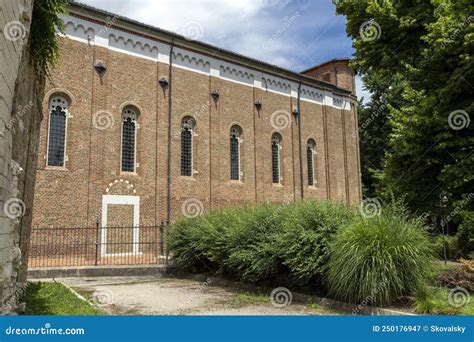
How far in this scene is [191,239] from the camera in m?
13.3

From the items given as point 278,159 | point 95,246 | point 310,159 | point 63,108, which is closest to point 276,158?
point 278,159

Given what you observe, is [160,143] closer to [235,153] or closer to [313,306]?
[235,153]

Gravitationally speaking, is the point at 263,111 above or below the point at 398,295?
above

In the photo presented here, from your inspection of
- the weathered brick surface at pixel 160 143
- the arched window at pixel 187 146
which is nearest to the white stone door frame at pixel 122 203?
the weathered brick surface at pixel 160 143

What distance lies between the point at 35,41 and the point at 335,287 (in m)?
6.93

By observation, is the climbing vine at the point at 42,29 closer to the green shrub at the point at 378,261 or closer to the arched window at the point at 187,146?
the green shrub at the point at 378,261

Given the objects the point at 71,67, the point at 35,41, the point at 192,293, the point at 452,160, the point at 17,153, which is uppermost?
the point at 71,67

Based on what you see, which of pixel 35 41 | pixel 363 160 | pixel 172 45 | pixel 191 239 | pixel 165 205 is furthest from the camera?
pixel 363 160

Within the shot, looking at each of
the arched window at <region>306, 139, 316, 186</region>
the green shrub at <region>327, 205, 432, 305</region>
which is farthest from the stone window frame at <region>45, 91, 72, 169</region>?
the arched window at <region>306, 139, 316, 186</region>

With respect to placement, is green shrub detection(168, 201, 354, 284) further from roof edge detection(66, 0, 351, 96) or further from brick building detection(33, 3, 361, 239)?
roof edge detection(66, 0, 351, 96)

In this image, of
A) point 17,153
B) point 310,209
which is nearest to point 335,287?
point 310,209

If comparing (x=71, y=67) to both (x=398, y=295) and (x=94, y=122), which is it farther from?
(x=398, y=295)

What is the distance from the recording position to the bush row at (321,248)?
750cm

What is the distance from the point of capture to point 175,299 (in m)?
9.63
